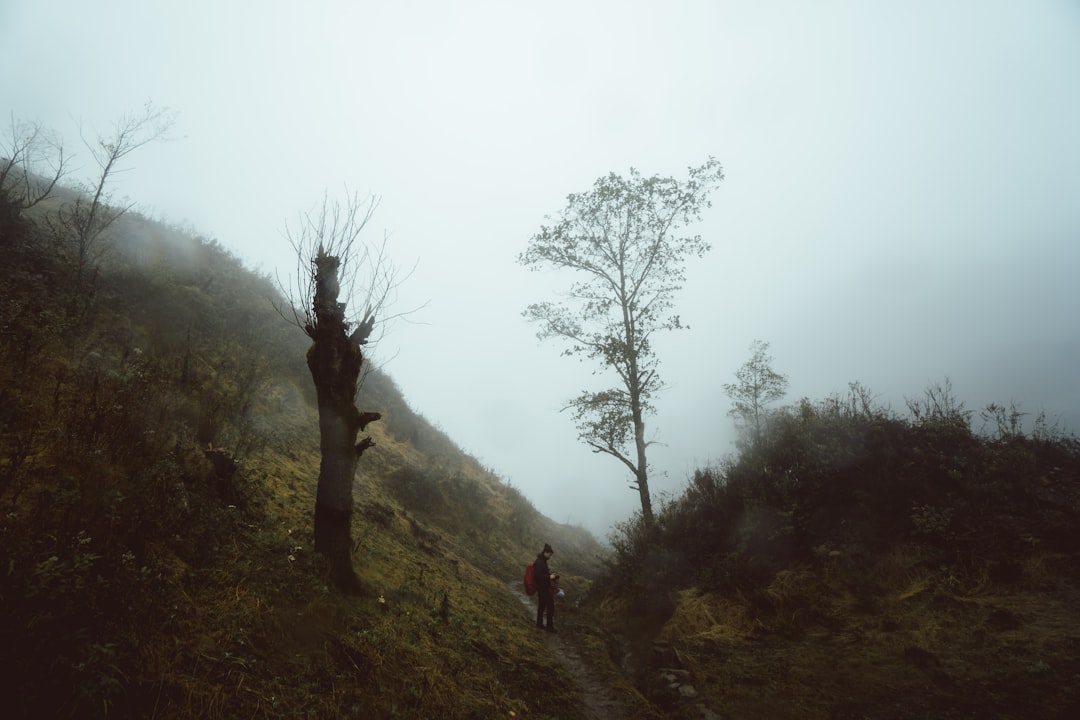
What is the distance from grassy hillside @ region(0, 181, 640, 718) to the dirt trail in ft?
0.96

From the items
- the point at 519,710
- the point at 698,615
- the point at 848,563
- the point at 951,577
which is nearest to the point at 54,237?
the point at 519,710

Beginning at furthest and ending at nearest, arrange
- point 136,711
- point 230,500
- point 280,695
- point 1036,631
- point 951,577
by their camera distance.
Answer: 1. point 951,577
2. point 230,500
3. point 1036,631
4. point 280,695
5. point 136,711

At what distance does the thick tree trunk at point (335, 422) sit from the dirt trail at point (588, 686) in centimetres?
371

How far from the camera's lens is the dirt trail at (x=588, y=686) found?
609cm

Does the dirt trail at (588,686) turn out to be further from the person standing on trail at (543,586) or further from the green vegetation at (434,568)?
the person standing on trail at (543,586)

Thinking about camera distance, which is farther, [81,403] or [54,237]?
[54,237]

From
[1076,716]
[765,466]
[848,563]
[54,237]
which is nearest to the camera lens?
[1076,716]

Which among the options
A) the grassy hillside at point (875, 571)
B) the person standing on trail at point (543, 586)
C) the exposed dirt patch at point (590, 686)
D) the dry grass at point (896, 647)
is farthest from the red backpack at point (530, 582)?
the dry grass at point (896, 647)

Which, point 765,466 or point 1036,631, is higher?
point 765,466

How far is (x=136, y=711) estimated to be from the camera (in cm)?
307

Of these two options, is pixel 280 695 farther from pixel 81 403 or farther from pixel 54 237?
pixel 54 237

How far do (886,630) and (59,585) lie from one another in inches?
381

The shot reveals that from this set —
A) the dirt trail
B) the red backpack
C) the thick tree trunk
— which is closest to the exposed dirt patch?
the dirt trail

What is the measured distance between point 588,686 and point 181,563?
5824 mm
